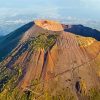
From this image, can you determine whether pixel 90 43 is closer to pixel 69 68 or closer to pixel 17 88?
pixel 69 68

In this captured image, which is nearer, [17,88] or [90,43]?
[17,88]

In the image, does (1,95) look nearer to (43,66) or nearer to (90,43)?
(43,66)

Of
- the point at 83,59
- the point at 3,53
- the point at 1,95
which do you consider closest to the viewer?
the point at 1,95

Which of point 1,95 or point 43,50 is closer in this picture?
point 1,95

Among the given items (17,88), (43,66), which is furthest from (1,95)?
(43,66)

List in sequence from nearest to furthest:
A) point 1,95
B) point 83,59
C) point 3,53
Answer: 1. point 1,95
2. point 83,59
3. point 3,53

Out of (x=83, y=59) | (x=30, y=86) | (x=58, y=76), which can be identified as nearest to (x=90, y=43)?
(x=83, y=59)
